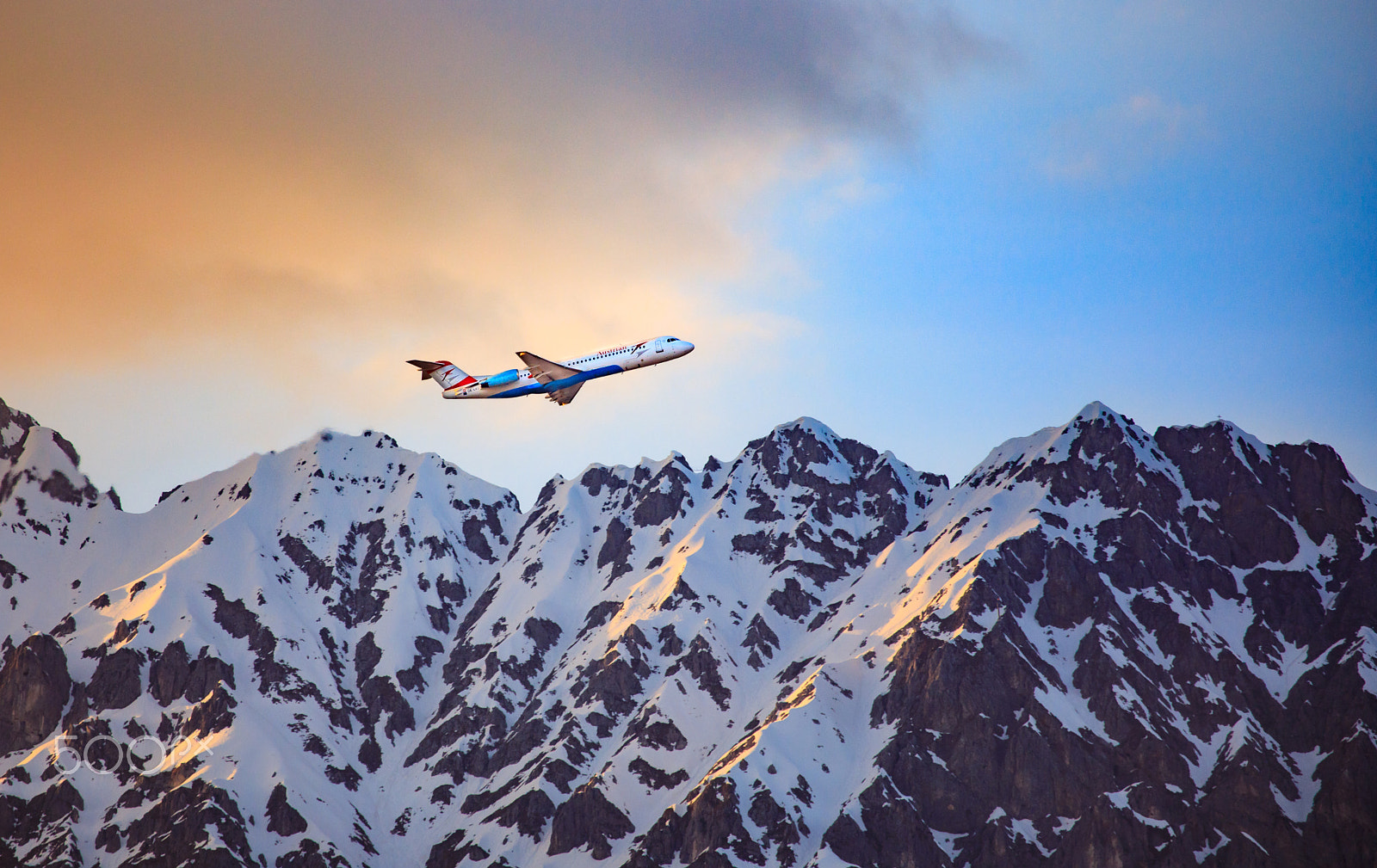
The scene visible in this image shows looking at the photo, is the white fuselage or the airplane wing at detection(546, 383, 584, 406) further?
the airplane wing at detection(546, 383, 584, 406)

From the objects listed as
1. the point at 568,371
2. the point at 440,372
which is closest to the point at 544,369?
the point at 568,371

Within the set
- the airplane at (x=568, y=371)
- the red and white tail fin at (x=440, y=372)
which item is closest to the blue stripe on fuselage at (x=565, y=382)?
the airplane at (x=568, y=371)

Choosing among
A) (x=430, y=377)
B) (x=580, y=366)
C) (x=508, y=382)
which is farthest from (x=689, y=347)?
(x=430, y=377)

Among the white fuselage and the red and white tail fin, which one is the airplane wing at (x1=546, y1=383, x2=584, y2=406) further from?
the red and white tail fin

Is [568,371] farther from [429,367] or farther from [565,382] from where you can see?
[429,367]

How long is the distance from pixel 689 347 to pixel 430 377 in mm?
40533

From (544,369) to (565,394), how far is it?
17.8 feet

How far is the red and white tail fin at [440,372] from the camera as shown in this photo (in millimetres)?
181625

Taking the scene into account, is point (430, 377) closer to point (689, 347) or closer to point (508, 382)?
point (508, 382)

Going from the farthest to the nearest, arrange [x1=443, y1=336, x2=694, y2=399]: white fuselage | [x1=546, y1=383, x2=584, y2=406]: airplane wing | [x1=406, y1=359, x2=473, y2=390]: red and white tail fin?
[x1=406, y1=359, x2=473, y2=390]: red and white tail fin, [x1=546, y1=383, x2=584, y2=406]: airplane wing, [x1=443, y1=336, x2=694, y2=399]: white fuselage

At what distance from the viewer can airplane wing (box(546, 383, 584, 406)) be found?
167000mm

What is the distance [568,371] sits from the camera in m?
163

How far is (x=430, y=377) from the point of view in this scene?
183125mm

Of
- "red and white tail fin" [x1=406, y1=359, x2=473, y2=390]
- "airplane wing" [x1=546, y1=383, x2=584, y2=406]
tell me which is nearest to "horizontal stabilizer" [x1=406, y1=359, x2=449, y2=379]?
"red and white tail fin" [x1=406, y1=359, x2=473, y2=390]
